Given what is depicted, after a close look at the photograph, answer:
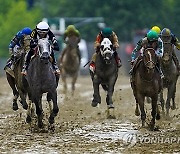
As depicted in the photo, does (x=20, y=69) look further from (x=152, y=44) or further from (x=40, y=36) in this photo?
(x=152, y=44)

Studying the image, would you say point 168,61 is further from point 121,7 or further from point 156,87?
point 121,7

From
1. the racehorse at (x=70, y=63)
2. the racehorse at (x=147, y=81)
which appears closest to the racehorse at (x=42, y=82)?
the racehorse at (x=147, y=81)

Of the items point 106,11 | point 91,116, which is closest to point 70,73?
point 91,116

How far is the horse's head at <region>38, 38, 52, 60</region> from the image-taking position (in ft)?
47.0

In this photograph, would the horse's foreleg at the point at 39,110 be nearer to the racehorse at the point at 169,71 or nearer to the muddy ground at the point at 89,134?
the muddy ground at the point at 89,134

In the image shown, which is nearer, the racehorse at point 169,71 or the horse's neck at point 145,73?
the horse's neck at point 145,73

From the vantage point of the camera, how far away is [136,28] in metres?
68.9

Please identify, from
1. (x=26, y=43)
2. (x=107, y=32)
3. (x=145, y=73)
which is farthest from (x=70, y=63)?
(x=145, y=73)

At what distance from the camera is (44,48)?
14.4m

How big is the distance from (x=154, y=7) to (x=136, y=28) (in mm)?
3067

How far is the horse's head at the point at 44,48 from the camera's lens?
1432 centimetres

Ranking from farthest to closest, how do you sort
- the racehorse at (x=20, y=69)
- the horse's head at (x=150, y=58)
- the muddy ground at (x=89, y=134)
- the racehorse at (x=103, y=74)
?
the racehorse at (x=103, y=74) → the racehorse at (x=20, y=69) → the horse's head at (x=150, y=58) → the muddy ground at (x=89, y=134)

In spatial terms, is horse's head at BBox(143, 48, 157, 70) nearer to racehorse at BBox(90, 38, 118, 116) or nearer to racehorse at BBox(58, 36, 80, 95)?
racehorse at BBox(90, 38, 118, 116)

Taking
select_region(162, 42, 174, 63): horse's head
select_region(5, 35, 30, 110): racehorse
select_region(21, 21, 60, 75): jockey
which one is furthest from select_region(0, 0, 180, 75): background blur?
select_region(21, 21, 60, 75): jockey
